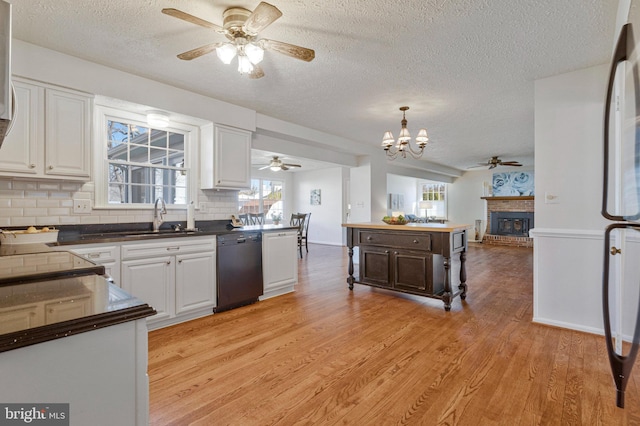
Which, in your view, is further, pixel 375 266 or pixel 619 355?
pixel 375 266

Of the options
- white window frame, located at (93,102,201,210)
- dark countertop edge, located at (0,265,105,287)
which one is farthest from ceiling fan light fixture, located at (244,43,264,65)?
white window frame, located at (93,102,201,210)

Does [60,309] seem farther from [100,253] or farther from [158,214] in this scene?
[158,214]

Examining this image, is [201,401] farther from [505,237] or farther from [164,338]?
[505,237]

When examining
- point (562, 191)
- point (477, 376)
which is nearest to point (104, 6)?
point (477, 376)

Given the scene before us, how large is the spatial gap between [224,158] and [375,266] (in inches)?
89.7

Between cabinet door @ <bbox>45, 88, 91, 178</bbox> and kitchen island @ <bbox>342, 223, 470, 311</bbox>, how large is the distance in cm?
297

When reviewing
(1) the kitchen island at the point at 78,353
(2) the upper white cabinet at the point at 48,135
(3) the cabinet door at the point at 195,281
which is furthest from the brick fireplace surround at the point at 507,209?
(1) the kitchen island at the point at 78,353

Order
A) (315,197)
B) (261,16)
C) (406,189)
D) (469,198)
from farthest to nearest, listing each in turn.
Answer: (406,189), (469,198), (315,197), (261,16)

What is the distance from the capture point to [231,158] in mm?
3779

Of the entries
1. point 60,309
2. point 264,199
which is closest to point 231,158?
point 60,309

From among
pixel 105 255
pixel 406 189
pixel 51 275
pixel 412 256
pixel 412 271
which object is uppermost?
pixel 406 189

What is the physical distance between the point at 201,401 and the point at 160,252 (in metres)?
1.51

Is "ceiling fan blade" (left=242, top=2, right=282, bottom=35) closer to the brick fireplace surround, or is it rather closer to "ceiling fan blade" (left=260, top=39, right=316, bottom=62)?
"ceiling fan blade" (left=260, top=39, right=316, bottom=62)

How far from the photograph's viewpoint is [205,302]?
321 cm
